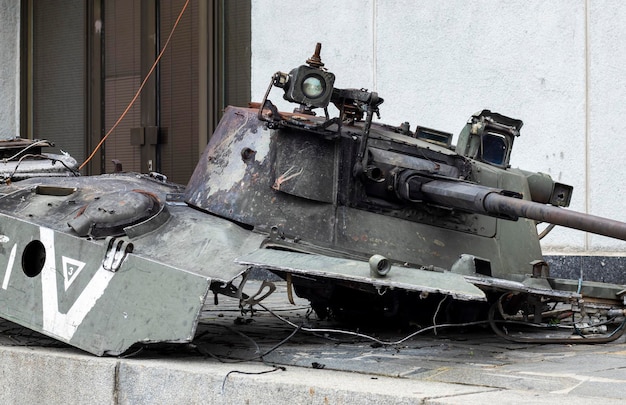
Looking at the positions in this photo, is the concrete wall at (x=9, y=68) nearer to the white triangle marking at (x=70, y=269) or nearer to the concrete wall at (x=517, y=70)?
the concrete wall at (x=517, y=70)

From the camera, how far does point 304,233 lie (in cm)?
597

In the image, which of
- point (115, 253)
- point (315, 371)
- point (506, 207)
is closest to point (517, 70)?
point (506, 207)

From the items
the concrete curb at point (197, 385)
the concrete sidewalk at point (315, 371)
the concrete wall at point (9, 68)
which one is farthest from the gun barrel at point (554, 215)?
the concrete wall at point (9, 68)

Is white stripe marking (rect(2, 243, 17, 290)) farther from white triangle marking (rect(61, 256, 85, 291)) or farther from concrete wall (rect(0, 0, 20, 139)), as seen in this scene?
concrete wall (rect(0, 0, 20, 139))

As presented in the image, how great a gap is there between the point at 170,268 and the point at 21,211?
126 cm

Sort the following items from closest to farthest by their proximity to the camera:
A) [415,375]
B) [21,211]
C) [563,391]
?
[563,391] < [415,375] < [21,211]

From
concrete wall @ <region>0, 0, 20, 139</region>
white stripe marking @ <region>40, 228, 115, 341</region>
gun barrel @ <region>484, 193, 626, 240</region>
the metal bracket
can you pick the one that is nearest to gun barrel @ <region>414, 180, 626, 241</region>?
gun barrel @ <region>484, 193, 626, 240</region>

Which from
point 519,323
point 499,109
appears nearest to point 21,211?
point 519,323

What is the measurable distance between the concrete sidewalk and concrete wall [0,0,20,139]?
7523mm

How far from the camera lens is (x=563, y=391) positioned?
170 inches

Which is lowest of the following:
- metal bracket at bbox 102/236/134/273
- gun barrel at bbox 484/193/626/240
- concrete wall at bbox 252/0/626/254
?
metal bracket at bbox 102/236/134/273

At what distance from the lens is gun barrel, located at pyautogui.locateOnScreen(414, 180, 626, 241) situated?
524 cm

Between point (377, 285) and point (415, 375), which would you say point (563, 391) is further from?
point (377, 285)

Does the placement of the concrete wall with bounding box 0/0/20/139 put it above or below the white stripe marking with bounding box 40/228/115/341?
above
